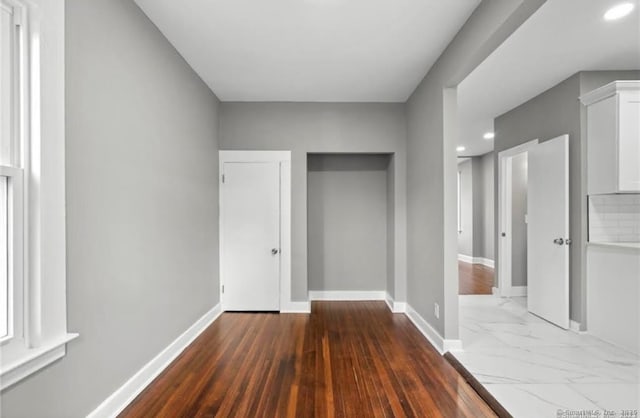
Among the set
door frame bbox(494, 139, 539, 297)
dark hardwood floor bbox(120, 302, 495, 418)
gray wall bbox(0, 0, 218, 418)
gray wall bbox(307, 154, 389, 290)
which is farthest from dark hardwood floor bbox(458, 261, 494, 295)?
gray wall bbox(0, 0, 218, 418)

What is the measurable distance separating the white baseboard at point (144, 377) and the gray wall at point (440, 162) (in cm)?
239

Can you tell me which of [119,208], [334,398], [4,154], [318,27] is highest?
[318,27]

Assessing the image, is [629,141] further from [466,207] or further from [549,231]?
[466,207]

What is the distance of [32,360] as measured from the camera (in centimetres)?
136

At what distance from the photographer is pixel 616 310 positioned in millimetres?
2877

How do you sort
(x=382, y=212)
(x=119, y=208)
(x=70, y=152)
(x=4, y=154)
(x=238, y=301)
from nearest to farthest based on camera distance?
(x=4, y=154), (x=70, y=152), (x=119, y=208), (x=238, y=301), (x=382, y=212)

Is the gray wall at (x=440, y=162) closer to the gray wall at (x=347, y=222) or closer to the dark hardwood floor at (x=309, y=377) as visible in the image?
the dark hardwood floor at (x=309, y=377)

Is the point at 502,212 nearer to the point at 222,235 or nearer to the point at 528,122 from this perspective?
the point at 528,122

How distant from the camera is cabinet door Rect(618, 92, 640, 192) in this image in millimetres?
2898

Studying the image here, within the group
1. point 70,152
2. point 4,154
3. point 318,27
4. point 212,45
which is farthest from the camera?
point 212,45

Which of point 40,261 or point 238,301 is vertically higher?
point 40,261

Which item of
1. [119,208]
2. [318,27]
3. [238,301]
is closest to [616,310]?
[318,27]

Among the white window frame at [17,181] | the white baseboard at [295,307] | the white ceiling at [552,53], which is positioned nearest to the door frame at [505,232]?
the white ceiling at [552,53]

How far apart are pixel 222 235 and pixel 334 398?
8.36 feet
